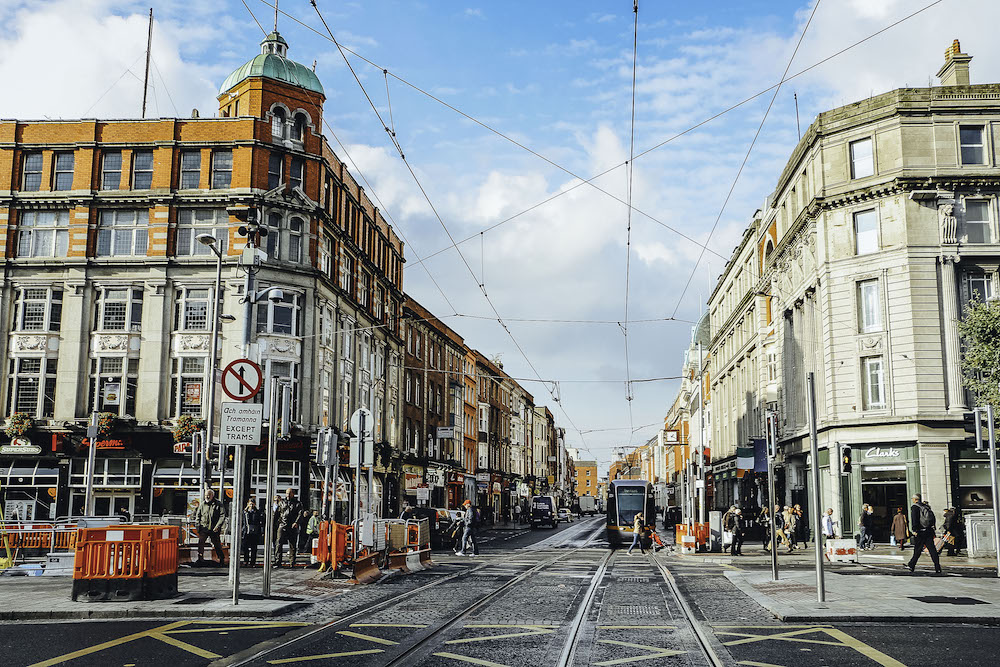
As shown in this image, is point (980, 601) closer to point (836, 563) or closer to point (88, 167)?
point (836, 563)

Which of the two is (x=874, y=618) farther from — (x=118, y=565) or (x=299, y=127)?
(x=299, y=127)

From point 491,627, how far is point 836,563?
17.3m

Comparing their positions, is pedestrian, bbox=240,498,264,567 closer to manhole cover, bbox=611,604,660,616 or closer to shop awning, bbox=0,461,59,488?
manhole cover, bbox=611,604,660,616

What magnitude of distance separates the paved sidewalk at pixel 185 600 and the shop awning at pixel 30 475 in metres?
19.3

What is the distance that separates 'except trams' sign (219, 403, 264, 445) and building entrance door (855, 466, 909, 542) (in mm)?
27533

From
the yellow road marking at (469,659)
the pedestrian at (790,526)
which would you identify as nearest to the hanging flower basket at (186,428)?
the pedestrian at (790,526)

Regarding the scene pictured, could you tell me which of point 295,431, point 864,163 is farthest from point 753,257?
point 295,431

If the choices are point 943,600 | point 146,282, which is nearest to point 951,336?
point 943,600

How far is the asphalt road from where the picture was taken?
9711 mm

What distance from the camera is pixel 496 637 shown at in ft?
37.1

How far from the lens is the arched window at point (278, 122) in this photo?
39.5 meters

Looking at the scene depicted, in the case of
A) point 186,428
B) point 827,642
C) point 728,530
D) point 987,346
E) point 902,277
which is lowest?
point 827,642

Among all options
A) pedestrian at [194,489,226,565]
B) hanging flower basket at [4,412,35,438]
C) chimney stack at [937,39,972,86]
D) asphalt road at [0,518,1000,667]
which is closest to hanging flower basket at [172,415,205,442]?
hanging flower basket at [4,412,35,438]

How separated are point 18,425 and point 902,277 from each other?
114ft
